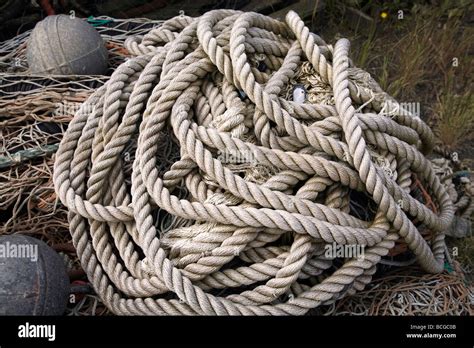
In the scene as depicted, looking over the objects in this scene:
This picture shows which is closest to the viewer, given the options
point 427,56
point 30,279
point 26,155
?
point 30,279

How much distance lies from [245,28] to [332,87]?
397 millimetres

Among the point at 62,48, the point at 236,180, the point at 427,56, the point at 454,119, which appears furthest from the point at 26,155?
the point at 427,56

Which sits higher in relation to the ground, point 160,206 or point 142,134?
point 142,134

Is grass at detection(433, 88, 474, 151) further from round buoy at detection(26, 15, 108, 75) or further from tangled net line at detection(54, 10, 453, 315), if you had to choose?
round buoy at detection(26, 15, 108, 75)

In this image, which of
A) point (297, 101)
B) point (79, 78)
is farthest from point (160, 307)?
point (79, 78)

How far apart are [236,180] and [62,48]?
1.25 m

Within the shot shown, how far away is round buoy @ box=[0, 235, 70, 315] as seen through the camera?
A: 1.75 metres

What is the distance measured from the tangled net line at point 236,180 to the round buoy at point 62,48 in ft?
1.67

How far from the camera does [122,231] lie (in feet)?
6.51

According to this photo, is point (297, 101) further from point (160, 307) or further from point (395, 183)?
point (160, 307)

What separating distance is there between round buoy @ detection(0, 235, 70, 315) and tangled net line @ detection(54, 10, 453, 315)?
14cm

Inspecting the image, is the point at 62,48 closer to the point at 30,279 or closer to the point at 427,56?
the point at 30,279

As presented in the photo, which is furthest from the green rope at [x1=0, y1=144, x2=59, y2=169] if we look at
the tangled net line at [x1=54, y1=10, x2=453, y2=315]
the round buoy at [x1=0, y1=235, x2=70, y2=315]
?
the round buoy at [x1=0, y1=235, x2=70, y2=315]

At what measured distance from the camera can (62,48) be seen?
2.55 meters
